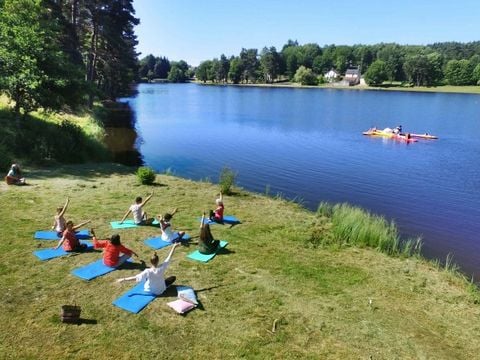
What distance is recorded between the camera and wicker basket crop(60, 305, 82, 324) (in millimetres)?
8375

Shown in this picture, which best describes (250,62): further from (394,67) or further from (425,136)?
(425,136)

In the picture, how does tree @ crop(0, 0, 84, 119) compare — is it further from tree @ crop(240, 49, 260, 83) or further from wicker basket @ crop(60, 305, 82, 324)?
tree @ crop(240, 49, 260, 83)

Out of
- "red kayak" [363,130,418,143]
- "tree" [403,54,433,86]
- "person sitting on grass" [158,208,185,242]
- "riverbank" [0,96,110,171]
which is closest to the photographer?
"person sitting on grass" [158,208,185,242]

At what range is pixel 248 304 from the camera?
383 inches

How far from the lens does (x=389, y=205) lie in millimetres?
22359

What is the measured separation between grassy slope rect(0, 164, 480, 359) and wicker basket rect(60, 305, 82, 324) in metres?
0.14

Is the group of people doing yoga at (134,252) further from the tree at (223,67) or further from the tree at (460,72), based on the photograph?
the tree at (223,67)

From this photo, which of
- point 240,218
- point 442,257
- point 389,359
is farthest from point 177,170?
→ point 389,359

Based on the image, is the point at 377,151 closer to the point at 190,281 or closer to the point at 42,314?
the point at 190,281

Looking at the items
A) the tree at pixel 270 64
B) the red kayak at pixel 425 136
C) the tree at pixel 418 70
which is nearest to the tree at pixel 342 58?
the tree at pixel 270 64

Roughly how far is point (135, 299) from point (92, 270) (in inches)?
78.7

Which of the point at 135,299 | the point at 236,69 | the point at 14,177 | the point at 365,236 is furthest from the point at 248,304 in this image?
Answer: the point at 236,69

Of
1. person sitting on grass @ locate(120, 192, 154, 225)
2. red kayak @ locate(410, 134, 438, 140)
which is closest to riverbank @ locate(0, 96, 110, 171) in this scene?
person sitting on grass @ locate(120, 192, 154, 225)

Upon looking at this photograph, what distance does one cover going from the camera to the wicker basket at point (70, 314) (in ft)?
27.5
